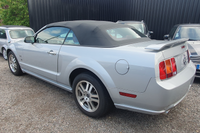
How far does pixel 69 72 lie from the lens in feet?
8.52

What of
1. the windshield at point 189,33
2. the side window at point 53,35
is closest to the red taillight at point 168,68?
the side window at point 53,35

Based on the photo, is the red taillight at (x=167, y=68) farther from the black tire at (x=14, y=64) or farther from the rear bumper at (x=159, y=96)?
the black tire at (x=14, y=64)

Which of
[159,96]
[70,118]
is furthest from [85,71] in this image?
[159,96]

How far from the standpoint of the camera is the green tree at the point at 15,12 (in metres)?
13.6

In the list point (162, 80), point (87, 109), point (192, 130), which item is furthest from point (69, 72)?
point (192, 130)

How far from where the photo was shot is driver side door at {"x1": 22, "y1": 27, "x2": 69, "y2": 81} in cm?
288

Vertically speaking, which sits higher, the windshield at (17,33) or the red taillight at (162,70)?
the red taillight at (162,70)

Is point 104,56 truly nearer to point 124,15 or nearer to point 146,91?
point 146,91

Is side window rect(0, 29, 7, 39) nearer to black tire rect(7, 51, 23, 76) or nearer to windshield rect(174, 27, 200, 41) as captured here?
black tire rect(7, 51, 23, 76)

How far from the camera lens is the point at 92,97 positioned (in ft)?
7.82

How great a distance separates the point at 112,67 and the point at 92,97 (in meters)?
0.69

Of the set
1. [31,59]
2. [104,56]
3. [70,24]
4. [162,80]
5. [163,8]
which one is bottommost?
[31,59]

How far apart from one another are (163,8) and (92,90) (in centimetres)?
862

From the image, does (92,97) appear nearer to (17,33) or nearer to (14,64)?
(14,64)
